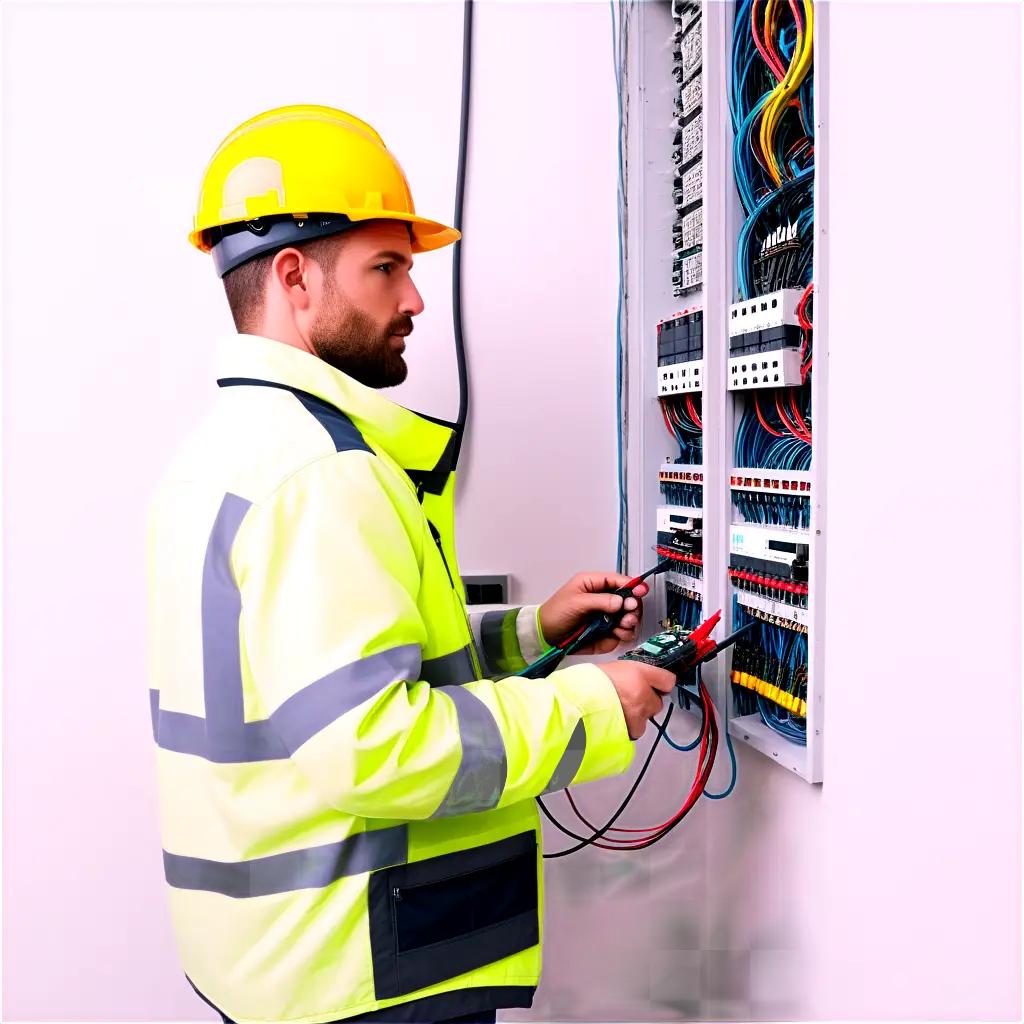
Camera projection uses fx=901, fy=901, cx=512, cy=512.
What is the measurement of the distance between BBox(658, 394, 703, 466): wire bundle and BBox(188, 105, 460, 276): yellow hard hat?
0.71 m

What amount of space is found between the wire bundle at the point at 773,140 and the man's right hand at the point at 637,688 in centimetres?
67

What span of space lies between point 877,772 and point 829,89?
0.91m

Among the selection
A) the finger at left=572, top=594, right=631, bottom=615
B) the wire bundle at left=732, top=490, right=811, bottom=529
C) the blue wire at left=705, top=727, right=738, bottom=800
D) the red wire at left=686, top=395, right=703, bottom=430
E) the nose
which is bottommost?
the blue wire at left=705, top=727, right=738, bottom=800

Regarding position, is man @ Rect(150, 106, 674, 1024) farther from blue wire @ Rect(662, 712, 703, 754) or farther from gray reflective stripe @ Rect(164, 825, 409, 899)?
blue wire @ Rect(662, 712, 703, 754)

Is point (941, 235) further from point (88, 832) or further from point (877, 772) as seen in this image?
point (88, 832)

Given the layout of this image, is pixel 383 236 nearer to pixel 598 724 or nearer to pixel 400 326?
pixel 400 326

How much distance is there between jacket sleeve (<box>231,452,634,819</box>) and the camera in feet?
3.00

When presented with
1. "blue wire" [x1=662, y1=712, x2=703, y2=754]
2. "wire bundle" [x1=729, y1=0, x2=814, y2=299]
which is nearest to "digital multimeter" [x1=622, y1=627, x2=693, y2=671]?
"blue wire" [x1=662, y1=712, x2=703, y2=754]

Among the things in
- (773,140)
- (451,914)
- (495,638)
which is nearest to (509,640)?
Answer: (495,638)

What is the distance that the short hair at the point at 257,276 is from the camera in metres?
1.17

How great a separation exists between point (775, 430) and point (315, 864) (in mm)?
962

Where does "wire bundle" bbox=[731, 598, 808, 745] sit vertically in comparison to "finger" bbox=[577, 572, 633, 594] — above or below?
below

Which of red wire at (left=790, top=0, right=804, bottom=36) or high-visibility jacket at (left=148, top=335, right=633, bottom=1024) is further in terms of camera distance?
red wire at (left=790, top=0, right=804, bottom=36)

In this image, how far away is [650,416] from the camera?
1.85 m
